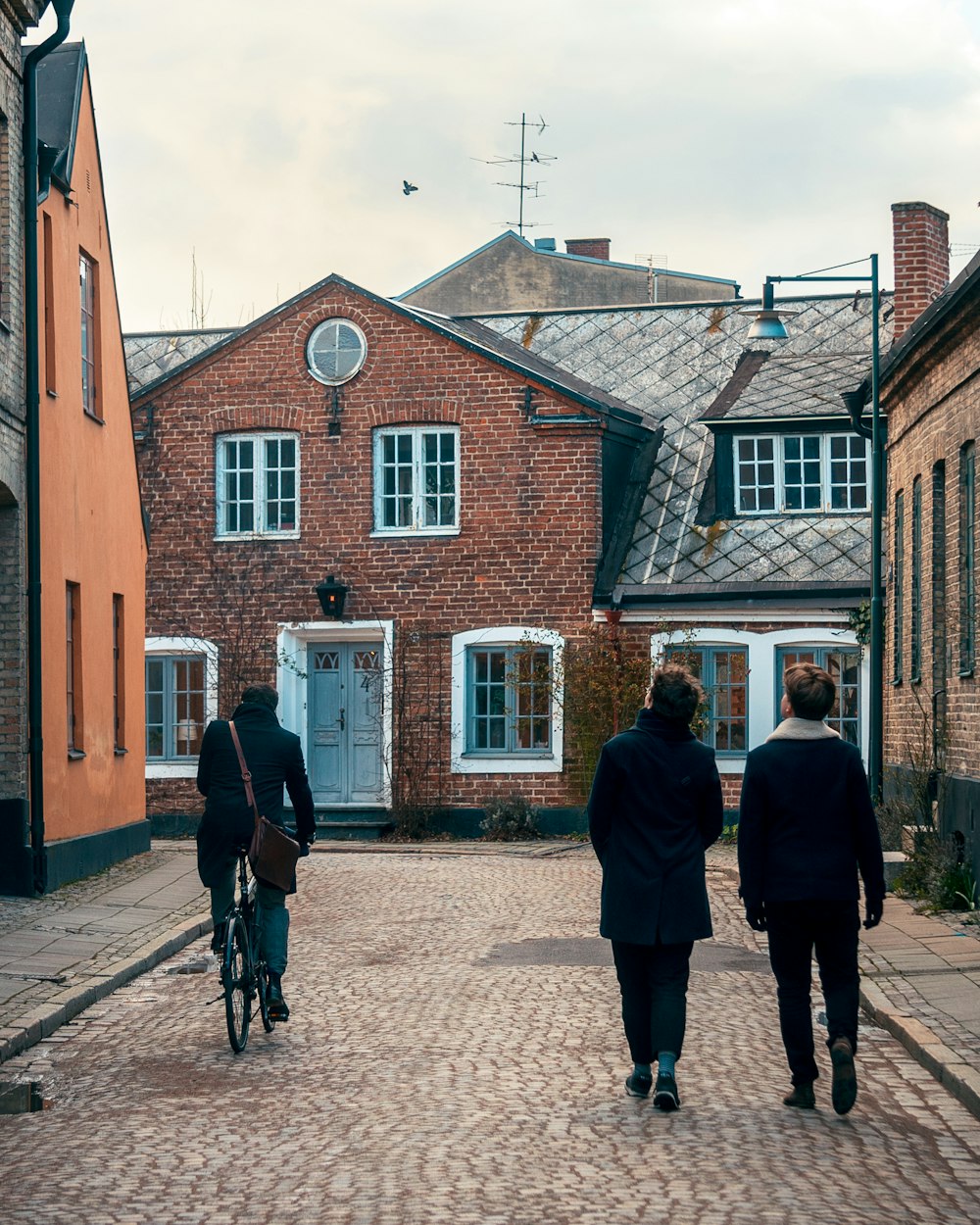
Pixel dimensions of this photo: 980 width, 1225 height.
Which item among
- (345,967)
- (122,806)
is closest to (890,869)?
(345,967)

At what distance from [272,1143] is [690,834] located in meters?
2.20

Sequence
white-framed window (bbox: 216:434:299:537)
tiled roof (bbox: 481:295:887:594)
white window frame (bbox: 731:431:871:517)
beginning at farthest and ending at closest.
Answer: white-framed window (bbox: 216:434:299:537), white window frame (bbox: 731:431:871:517), tiled roof (bbox: 481:295:887:594)

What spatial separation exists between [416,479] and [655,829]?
60.8 ft

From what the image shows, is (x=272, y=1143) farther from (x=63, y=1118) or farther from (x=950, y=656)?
(x=950, y=656)

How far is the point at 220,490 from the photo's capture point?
1054 inches

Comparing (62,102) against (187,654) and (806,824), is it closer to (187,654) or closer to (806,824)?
(187,654)

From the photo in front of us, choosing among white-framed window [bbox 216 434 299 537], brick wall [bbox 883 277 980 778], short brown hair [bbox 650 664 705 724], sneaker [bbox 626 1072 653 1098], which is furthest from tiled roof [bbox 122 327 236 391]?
sneaker [bbox 626 1072 653 1098]

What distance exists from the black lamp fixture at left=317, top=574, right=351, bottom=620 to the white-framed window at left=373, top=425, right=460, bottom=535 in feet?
3.19

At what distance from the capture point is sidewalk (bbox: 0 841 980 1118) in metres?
9.38

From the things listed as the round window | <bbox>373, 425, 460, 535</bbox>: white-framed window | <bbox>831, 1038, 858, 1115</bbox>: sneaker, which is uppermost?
the round window

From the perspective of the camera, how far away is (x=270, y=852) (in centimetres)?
959

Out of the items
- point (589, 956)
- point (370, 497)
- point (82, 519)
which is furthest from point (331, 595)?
point (589, 956)

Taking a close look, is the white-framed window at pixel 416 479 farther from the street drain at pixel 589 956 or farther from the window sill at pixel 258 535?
the street drain at pixel 589 956

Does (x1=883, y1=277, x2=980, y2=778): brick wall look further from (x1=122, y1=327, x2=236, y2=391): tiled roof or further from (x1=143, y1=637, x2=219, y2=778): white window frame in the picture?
(x1=122, y1=327, x2=236, y2=391): tiled roof
